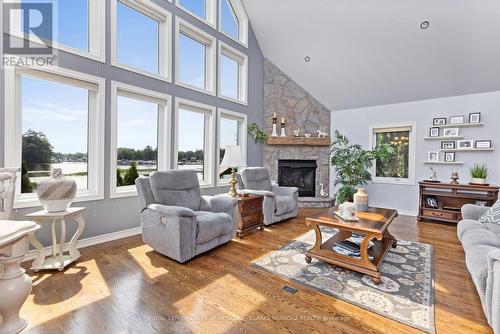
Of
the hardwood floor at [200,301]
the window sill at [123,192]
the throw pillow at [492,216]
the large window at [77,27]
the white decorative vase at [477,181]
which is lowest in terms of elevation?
the hardwood floor at [200,301]

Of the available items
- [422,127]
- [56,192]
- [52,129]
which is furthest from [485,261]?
[52,129]

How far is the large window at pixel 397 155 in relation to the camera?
16.6 feet

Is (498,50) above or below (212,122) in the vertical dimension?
above

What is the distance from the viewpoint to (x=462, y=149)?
14.4 feet

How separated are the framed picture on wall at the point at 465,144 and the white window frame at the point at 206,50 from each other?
4677 millimetres

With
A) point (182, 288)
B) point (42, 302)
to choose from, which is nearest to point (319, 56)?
point (182, 288)

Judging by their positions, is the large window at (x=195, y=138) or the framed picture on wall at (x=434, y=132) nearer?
the large window at (x=195, y=138)

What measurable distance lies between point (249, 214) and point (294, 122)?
3.24 metres

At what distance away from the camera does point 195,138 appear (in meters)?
4.62

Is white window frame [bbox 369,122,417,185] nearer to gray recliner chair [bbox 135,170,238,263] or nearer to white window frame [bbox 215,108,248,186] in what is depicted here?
white window frame [bbox 215,108,248,186]

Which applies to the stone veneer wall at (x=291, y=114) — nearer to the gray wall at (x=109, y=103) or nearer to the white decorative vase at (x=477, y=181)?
the gray wall at (x=109, y=103)

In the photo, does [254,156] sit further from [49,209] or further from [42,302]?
[42,302]

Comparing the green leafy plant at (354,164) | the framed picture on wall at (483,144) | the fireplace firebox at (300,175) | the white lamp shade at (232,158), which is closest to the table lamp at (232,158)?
the white lamp shade at (232,158)

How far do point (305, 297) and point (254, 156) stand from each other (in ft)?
13.1
